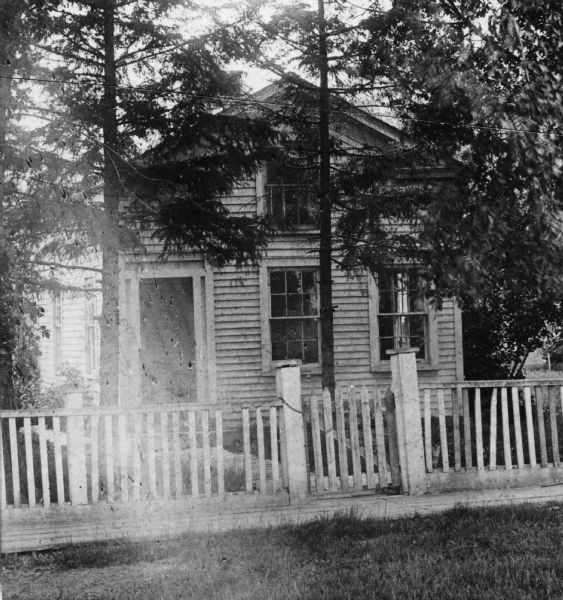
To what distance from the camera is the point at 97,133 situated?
31.0 ft

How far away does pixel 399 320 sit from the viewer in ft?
47.4

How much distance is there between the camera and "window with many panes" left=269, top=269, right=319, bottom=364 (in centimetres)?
1404

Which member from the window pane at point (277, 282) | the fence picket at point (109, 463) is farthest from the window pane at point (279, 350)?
the fence picket at point (109, 463)

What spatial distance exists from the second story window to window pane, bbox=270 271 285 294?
1030 mm

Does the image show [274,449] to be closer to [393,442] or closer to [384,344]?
[393,442]

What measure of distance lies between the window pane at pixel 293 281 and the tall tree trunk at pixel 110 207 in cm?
480

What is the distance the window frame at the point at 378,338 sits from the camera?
14180 mm

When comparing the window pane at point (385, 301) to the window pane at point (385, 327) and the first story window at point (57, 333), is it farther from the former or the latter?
the first story window at point (57, 333)

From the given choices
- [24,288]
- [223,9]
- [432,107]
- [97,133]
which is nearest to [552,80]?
[432,107]

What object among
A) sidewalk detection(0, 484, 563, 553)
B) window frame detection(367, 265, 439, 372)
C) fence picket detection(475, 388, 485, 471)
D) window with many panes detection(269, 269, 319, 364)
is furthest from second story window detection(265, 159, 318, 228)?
sidewalk detection(0, 484, 563, 553)

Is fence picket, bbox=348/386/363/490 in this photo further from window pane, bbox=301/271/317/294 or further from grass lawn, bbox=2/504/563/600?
window pane, bbox=301/271/317/294

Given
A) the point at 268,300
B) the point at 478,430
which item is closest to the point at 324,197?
the point at 268,300

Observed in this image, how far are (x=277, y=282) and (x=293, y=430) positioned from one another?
23.7 feet

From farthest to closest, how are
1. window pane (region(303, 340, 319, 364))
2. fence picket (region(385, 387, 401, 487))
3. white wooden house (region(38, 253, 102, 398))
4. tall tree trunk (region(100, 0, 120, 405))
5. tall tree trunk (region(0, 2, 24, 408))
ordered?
white wooden house (region(38, 253, 102, 398)) < window pane (region(303, 340, 319, 364)) < tall tree trunk (region(100, 0, 120, 405)) < tall tree trunk (region(0, 2, 24, 408)) < fence picket (region(385, 387, 401, 487))
